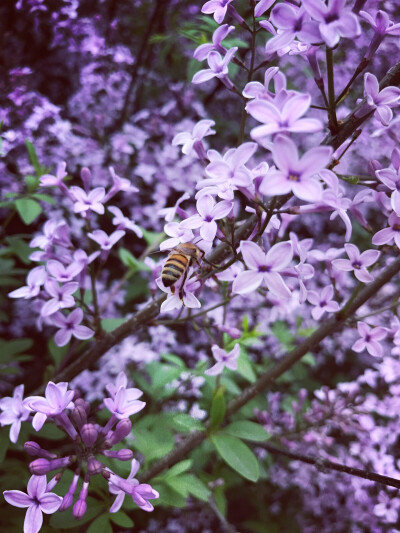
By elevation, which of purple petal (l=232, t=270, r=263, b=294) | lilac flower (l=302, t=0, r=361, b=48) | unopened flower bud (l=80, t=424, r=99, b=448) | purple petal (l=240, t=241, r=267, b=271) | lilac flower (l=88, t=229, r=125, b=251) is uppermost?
lilac flower (l=302, t=0, r=361, b=48)

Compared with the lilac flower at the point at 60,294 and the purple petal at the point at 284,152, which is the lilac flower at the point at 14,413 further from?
the purple petal at the point at 284,152

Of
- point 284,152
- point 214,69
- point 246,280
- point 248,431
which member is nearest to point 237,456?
point 248,431

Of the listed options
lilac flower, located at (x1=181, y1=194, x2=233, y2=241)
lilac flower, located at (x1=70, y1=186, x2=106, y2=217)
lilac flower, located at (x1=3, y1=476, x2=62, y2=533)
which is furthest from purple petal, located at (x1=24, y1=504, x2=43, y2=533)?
lilac flower, located at (x1=70, y1=186, x2=106, y2=217)

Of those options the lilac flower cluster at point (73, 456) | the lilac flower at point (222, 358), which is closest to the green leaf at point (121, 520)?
the lilac flower cluster at point (73, 456)

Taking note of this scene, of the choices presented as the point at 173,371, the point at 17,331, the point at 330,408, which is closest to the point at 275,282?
the point at 173,371

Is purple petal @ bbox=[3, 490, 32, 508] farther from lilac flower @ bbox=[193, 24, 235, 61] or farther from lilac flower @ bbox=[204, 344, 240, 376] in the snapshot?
lilac flower @ bbox=[193, 24, 235, 61]

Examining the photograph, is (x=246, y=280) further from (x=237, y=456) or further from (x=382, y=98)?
(x=237, y=456)
